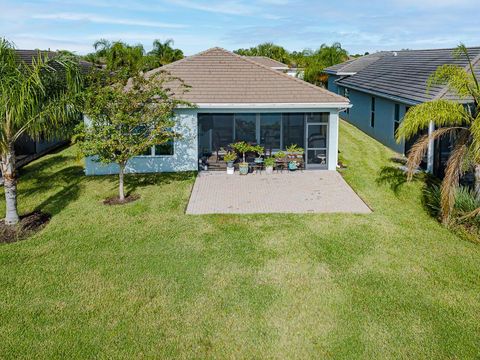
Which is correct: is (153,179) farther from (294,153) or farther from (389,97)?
(389,97)

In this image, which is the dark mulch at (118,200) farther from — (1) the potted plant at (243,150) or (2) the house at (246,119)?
(1) the potted plant at (243,150)

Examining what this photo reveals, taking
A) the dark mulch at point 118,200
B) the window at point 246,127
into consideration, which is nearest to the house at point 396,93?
the window at point 246,127

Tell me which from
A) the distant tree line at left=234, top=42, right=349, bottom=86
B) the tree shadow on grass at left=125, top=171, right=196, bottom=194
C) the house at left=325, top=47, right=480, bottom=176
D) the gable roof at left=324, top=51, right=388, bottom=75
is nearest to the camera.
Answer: the tree shadow on grass at left=125, top=171, right=196, bottom=194

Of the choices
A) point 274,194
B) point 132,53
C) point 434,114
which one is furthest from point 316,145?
point 132,53

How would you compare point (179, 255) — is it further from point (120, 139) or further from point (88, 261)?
point (120, 139)

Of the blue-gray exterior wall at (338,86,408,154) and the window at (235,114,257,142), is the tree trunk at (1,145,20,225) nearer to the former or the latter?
the window at (235,114,257,142)

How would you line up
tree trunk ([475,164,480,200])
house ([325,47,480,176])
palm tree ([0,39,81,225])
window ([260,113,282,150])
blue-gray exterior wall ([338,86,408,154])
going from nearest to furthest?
palm tree ([0,39,81,225]), tree trunk ([475,164,480,200]), house ([325,47,480,176]), window ([260,113,282,150]), blue-gray exterior wall ([338,86,408,154])

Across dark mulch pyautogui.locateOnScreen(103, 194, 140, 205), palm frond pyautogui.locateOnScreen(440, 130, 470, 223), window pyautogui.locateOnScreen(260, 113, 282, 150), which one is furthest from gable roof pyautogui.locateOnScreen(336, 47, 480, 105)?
dark mulch pyautogui.locateOnScreen(103, 194, 140, 205)
